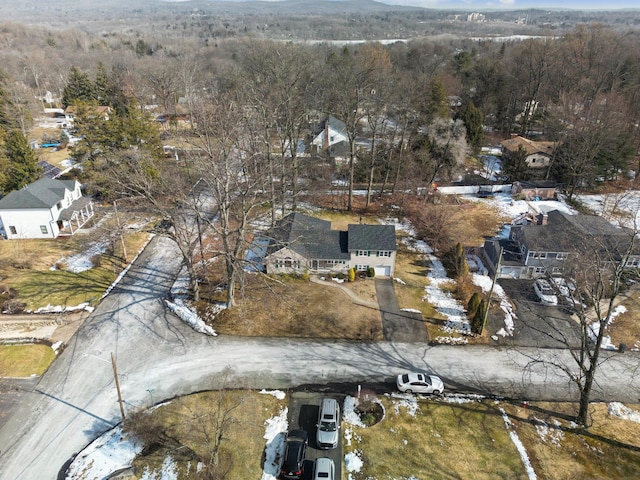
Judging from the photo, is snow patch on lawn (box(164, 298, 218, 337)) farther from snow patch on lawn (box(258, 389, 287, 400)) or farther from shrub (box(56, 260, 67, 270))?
shrub (box(56, 260, 67, 270))

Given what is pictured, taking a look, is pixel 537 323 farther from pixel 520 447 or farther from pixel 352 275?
pixel 352 275

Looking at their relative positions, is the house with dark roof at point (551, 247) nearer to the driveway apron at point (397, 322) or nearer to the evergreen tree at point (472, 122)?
the driveway apron at point (397, 322)

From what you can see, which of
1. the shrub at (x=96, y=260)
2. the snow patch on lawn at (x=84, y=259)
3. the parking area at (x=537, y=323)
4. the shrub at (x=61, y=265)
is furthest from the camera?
the shrub at (x=96, y=260)

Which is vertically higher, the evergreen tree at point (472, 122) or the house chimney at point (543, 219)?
the evergreen tree at point (472, 122)

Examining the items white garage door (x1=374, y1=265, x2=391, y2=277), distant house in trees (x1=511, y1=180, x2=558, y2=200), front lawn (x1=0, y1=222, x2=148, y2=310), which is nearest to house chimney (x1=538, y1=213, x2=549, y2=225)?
distant house in trees (x1=511, y1=180, x2=558, y2=200)

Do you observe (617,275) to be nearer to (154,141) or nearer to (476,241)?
(476,241)

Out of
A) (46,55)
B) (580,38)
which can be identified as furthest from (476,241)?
(46,55)

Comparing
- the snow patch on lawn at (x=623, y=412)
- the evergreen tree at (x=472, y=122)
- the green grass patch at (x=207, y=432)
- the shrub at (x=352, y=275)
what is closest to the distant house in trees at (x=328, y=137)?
the evergreen tree at (x=472, y=122)
